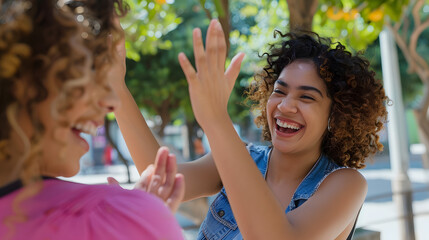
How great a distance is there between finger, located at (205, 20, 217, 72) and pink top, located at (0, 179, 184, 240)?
46 centimetres

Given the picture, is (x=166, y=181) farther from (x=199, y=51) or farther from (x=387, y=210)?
(x=387, y=210)

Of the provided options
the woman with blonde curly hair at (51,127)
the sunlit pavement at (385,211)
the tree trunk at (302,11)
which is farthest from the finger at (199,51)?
the sunlit pavement at (385,211)

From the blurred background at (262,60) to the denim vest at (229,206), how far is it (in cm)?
71

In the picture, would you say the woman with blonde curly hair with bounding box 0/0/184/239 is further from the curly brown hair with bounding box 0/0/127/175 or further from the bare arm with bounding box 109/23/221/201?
the bare arm with bounding box 109/23/221/201

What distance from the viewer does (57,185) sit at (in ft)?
3.40

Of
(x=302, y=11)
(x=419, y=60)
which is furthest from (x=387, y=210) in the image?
(x=302, y=11)

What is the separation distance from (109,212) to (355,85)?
4.76 feet

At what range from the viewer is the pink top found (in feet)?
3.11

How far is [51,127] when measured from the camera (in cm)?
99

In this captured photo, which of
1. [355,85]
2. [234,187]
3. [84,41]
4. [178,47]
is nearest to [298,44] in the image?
[355,85]

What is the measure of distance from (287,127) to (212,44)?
0.86m

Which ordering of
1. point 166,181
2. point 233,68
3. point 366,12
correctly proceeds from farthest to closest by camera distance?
point 366,12 < point 233,68 < point 166,181

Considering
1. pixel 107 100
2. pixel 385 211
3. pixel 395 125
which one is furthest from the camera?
pixel 385 211

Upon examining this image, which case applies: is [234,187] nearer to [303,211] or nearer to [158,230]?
[303,211]
